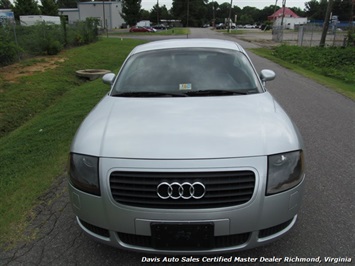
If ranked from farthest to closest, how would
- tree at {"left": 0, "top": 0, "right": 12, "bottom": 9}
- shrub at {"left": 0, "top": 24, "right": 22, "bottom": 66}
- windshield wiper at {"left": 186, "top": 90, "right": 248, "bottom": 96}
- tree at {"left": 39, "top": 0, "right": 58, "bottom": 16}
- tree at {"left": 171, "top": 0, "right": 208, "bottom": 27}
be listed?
1. tree at {"left": 171, "top": 0, "right": 208, "bottom": 27}
2. tree at {"left": 0, "top": 0, "right": 12, "bottom": 9}
3. tree at {"left": 39, "top": 0, "right": 58, "bottom": 16}
4. shrub at {"left": 0, "top": 24, "right": 22, "bottom": 66}
5. windshield wiper at {"left": 186, "top": 90, "right": 248, "bottom": 96}

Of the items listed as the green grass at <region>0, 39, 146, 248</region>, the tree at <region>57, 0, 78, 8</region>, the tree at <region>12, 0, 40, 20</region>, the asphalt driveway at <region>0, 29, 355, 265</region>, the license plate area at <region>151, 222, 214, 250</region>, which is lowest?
the green grass at <region>0, 39, 146, 248</region>

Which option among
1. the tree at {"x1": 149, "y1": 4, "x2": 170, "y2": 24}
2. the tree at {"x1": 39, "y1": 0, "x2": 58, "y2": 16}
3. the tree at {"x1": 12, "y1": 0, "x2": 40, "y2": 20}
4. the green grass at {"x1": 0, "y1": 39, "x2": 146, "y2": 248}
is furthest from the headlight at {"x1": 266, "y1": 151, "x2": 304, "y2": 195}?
the tree at {"x1": 149, "y1": 4, "x2": 170, "y2": 24}

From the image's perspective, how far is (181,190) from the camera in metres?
2.17

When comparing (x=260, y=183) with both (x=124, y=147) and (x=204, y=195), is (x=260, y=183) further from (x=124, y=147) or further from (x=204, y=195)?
(x=124, y=147)

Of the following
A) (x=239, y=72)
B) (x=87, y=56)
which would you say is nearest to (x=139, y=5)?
(x=87, y=56)

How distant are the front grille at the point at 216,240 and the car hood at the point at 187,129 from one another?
0.57 metres

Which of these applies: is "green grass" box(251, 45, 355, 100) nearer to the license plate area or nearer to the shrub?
the license plate area

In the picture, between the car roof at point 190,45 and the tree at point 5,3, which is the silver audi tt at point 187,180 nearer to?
the car roof at point 190,45

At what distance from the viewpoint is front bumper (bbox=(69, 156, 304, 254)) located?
2.19 metres

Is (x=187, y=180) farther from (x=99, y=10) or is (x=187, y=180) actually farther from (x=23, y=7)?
(x=99, y=10)

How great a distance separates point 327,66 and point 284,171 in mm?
14822

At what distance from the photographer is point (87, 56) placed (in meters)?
18.2

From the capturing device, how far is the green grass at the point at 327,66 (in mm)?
10898

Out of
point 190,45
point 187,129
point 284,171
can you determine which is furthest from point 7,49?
point 284,171
